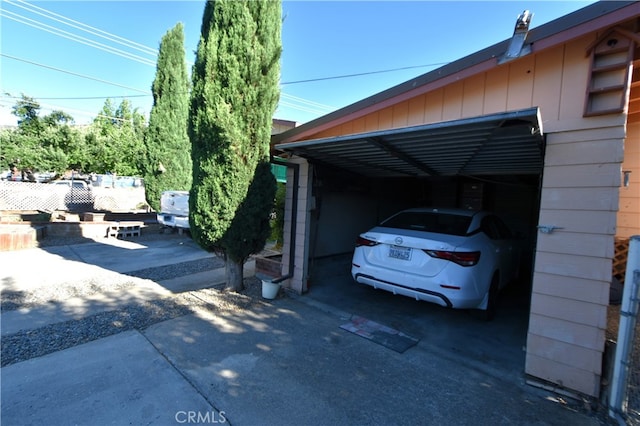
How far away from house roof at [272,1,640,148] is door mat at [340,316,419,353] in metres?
2.79

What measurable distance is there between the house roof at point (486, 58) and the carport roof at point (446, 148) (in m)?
0.53

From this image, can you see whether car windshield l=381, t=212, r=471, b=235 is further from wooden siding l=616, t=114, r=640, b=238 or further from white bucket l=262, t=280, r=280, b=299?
wooden siding l=616, t=114, r=640, b=238

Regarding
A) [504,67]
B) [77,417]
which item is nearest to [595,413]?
[504,67]

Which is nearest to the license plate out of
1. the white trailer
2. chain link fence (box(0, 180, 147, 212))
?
the white trailer

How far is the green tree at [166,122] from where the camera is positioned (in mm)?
11898

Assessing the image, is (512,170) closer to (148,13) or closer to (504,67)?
(504,67)

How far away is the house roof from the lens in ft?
7.62

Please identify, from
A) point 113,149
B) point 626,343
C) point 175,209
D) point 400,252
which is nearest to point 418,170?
Answer: point 400,252

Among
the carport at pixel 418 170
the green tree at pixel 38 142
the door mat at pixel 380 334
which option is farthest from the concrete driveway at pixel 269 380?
the green tree at pixel 38 142

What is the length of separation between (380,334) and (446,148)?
2.45m

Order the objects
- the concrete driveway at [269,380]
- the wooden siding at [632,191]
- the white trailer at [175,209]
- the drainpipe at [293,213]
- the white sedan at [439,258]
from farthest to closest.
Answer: the white trailer at [175,209] → the wooden siding at [632,191] → the drainpipe at [293,213] → the white sedan at [439,258] → the concrete driveway at [269,380]

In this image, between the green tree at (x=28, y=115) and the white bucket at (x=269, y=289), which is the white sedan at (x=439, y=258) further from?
the green tree at (x=28, y=115)

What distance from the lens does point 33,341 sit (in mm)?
3096

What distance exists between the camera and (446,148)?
12.2 feet
